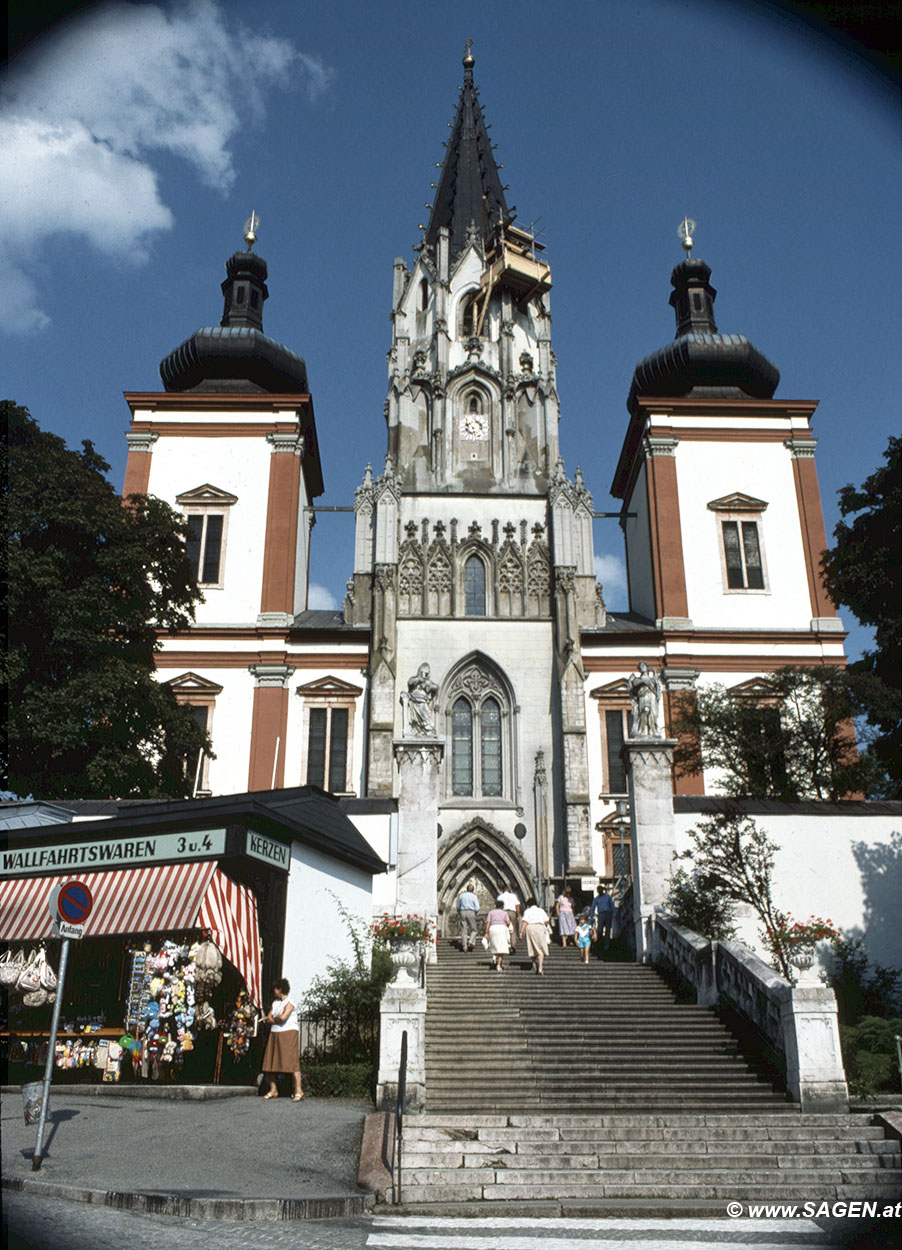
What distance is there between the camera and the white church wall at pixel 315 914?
45.2 feet

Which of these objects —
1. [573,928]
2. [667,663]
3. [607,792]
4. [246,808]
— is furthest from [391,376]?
[246,808]

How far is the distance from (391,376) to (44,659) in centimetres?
1775

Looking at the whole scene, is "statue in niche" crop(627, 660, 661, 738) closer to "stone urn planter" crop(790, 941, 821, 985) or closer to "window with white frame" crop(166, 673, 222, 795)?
"stone urn planter" crop(790, 941, 821, 985)

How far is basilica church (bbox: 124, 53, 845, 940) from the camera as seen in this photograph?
28609 mm

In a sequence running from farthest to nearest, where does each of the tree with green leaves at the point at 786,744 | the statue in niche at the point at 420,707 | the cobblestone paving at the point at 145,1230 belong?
the tree with green leaves at the point at 786,744, the statue in niche at the point at 420,707, the cobblestone paving at the point at 145,1230

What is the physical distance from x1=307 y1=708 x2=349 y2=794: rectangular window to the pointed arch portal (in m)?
3.56

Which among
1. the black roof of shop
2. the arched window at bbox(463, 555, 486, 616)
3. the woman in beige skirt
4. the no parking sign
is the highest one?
the arched window at bbox(463, 555, 486, 616)

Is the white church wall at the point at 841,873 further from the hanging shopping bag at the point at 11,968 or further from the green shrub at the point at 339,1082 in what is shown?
the hanging shopping bag at the point at 11,968

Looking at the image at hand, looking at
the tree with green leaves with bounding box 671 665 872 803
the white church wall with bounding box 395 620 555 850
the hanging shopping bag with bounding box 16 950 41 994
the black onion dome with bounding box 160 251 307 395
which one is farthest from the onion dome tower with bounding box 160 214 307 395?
the hanging shopping bag with bounding box 16 950 41 994

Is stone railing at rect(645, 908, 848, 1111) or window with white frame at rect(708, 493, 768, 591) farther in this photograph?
window with white frame at rect(708, 493, 768, 591)

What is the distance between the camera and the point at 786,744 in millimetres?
22562

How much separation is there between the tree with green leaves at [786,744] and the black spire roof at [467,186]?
78.2ft

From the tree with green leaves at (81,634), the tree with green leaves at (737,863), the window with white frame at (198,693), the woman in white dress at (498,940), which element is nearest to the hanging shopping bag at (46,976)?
the woman in white dress at (498,940)

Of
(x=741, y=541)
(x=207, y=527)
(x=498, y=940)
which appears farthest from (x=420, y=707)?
(x=741, y=541)
